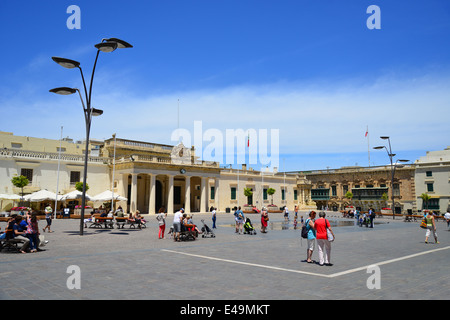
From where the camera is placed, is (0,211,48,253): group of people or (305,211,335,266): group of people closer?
(305,211,335,266): group of people

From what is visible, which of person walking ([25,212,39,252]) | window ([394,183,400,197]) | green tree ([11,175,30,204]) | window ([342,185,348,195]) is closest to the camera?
person walking ([25,212,39,252])

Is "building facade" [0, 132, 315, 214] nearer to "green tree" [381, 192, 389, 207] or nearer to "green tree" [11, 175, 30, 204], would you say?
"green tree" [11, 175, 30, 204]

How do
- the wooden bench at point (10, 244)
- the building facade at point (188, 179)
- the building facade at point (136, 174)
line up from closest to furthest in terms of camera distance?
the wooden bench at point (10, 244)
the building facade at point (136, 174)
the building facade at point (188, 179)

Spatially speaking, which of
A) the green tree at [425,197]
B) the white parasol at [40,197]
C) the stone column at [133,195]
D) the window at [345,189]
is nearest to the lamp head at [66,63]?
the white parasol at [40,197]

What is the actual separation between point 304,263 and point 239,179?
41672mm

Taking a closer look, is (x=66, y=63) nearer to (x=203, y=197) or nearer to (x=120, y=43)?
(x=120, y=43)

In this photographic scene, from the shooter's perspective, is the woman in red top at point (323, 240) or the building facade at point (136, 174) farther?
the building facade at point (136, 174)

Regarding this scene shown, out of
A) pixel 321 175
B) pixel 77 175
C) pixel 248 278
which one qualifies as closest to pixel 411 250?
pixel 248 278

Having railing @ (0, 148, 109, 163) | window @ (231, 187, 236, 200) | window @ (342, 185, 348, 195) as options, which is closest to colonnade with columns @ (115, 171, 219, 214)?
window @ (231, 187, 236, 200)

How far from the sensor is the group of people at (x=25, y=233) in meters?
11.0

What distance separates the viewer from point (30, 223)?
1121cm

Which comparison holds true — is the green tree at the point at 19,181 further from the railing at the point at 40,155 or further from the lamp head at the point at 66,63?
the lamp head at the point at 66,63

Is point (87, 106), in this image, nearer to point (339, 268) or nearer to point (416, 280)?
point (339, 268)

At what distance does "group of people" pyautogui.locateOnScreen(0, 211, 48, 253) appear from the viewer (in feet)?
36.0
